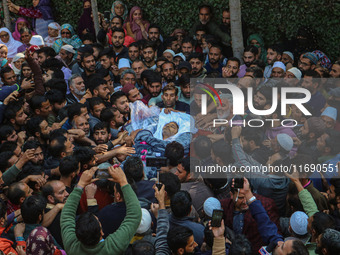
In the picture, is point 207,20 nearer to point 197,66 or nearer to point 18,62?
point 197,66

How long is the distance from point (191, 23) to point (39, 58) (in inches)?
133

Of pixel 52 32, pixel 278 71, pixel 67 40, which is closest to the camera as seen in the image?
pixel 278 71

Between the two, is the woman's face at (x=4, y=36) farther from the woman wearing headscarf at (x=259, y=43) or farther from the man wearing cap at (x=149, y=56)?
the woman wearing headscarf at (x=259, y=43)

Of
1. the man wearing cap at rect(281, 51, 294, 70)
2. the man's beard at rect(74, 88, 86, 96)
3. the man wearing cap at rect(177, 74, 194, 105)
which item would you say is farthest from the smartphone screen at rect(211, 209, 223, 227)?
the man wearing cap at rect(281, 51, 294, 70)

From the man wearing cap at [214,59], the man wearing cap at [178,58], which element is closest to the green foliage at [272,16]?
the man wearing cap at [214,59]

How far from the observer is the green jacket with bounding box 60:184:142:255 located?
152 inches

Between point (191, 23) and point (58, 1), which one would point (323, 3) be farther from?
point (58, 1)

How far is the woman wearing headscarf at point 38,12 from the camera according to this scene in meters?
12.1

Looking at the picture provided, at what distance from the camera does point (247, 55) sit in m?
8.99

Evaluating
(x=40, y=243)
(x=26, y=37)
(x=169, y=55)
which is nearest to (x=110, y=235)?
(x=40, y=243)

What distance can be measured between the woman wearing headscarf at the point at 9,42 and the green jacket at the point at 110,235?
24.5 ft

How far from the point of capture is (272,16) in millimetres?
10008

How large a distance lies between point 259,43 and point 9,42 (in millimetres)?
5298

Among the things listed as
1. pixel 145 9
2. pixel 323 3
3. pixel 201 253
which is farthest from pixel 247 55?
pixel 201 253
